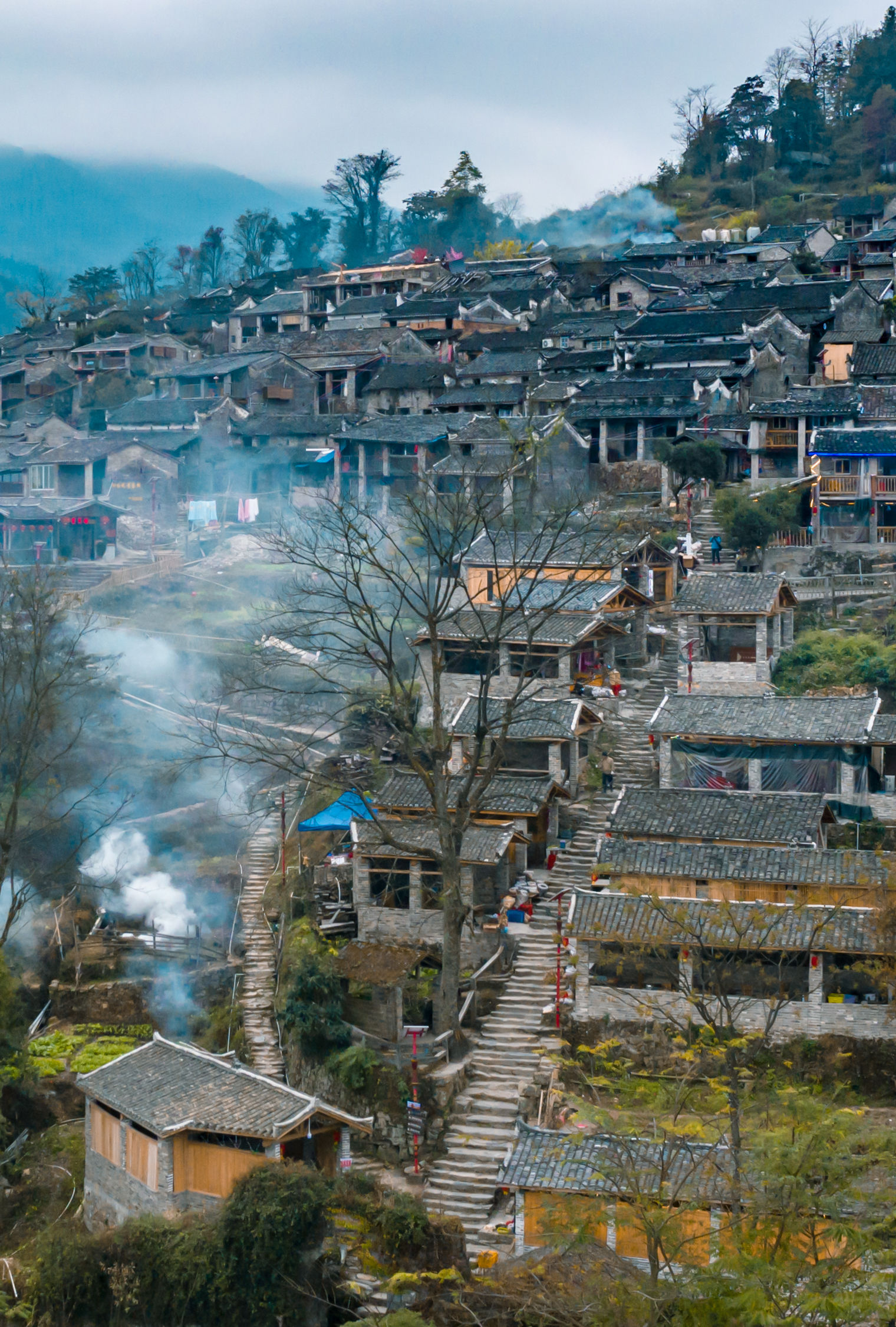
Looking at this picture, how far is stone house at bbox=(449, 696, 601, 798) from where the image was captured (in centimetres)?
2597

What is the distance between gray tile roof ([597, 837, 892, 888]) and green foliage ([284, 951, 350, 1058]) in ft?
14.2

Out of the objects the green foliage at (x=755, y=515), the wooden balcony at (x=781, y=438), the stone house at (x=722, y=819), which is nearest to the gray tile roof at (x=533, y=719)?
the stone house at (x=722, y=819)

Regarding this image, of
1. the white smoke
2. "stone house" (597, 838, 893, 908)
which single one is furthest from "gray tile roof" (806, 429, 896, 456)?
the white smoke

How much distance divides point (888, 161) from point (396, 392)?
36.9 metres

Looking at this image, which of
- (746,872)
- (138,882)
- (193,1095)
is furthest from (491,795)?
(138,882)

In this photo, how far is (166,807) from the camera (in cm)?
3141

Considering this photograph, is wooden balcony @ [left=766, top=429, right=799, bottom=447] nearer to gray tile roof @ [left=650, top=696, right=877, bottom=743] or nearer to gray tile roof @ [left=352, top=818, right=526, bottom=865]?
gray tile roof @ [left=650, top=696, right=877, bottom=743]

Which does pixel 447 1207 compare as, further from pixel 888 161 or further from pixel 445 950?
pixel 888 161

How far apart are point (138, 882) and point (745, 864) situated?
12501 mm

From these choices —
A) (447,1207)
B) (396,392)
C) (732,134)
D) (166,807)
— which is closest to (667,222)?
(732,134)

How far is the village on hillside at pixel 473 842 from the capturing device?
15.5 m

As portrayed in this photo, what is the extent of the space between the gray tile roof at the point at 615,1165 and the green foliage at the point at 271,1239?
215 centimetres

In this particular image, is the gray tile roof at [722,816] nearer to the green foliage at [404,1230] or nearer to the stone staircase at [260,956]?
the stone staircase at [260,956]

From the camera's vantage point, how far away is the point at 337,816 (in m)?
25.7
